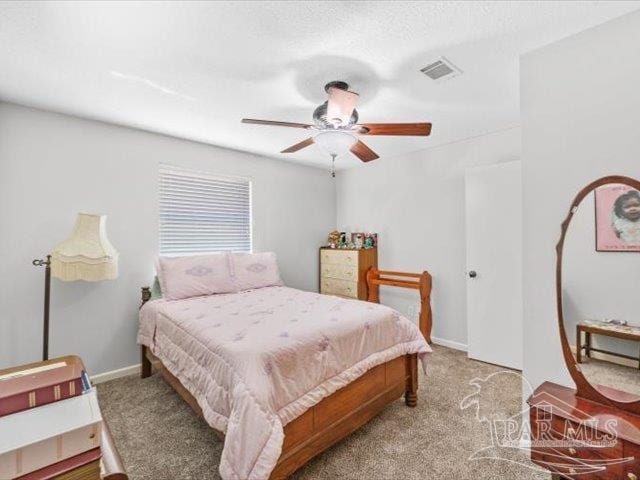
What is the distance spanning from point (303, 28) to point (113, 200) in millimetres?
2407

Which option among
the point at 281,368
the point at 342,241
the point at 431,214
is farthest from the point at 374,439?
the point at 342,241

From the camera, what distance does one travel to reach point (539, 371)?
1701 millimetres

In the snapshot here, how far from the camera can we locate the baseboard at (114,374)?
274cm

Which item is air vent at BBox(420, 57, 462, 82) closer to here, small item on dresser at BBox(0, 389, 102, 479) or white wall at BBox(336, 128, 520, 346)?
white wall at BBox(336, 128, 520, 346)

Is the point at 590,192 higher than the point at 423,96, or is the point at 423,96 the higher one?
the point at 423,96

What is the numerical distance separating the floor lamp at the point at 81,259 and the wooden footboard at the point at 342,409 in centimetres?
88

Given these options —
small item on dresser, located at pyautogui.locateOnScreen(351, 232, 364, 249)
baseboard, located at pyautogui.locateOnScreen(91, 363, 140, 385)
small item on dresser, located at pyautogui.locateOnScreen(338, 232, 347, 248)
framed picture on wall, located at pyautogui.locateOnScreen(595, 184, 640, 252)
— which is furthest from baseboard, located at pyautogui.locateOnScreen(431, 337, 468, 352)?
baseboard, located at pyautogui.locateOnScreen(91, 363, 140, 385)

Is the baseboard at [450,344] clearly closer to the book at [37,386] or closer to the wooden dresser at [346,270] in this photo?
the wooden dresser at [346,270]

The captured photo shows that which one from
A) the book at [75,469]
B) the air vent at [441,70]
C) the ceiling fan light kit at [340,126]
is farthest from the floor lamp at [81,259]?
the air vent at [441,70]

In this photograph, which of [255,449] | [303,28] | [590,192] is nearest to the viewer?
[255,449]

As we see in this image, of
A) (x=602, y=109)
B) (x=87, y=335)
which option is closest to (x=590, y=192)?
(x=602, y=109)

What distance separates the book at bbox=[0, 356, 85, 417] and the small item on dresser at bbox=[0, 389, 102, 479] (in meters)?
0.02

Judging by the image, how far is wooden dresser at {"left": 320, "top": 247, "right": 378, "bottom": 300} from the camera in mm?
4039

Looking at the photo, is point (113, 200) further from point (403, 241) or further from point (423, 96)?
point (403, 241)
